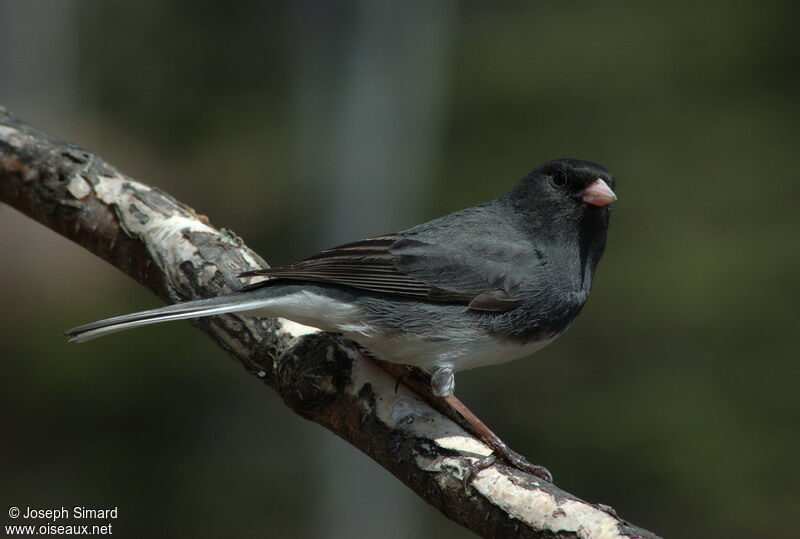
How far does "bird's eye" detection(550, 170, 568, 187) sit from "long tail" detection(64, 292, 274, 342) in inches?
42.1

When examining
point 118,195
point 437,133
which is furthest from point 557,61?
point 118,195

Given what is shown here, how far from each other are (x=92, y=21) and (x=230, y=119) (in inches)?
126

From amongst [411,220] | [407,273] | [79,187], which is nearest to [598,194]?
[407,273]

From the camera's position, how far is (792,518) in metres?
5.36

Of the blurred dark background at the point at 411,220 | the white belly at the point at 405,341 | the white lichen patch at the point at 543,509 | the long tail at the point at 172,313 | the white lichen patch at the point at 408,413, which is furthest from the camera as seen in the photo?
the blurred dark background at the point at 411,220

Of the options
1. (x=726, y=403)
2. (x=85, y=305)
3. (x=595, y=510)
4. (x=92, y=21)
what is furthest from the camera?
(x=92, y=21)

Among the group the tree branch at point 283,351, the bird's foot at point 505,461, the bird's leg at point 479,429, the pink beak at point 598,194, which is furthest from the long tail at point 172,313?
the pink beak at point 598,194

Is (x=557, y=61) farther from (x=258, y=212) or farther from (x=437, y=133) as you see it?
(x=258, y=212)

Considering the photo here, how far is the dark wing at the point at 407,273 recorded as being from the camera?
8.23ft

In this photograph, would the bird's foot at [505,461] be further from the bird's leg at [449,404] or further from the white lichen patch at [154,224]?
the white lichen patch at [154,224]

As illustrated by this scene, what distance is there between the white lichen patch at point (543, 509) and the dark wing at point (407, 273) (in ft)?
1.96

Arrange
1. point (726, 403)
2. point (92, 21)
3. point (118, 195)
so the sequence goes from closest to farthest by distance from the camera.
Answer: point (118, 195), point (726, 403), point (92, 21)

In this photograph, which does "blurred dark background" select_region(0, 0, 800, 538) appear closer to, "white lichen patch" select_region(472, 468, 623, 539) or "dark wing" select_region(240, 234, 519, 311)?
"dark wing" select_region(240, 234, 519, 311)

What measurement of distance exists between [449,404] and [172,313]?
88 centimetres
